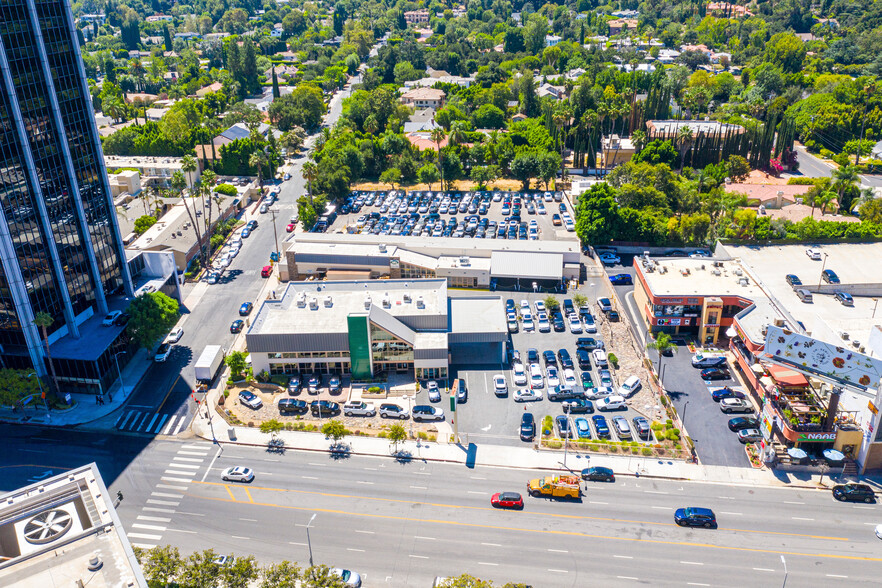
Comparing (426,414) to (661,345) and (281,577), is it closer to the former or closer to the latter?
(281,577)

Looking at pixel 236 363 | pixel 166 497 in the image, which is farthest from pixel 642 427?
pixel 166 497

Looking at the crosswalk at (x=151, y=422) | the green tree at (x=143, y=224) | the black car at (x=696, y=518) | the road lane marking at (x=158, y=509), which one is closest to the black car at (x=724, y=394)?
the black car at (x=696, y=518)

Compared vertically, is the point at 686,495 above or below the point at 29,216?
below

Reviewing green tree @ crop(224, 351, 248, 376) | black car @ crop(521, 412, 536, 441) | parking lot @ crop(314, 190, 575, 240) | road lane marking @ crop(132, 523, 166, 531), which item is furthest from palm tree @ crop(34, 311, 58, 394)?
parking lot @ crop(314, 190, 575, 240)

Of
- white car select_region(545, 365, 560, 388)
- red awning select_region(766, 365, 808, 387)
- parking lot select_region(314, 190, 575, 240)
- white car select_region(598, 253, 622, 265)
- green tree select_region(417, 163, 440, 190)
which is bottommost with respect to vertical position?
white car select_region(545, 365, 560, 388)

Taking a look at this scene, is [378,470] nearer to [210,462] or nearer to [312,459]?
[312,459]

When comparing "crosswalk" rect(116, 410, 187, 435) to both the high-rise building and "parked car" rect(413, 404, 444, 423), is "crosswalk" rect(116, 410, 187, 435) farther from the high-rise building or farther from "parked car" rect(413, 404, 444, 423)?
"parked car" rect(413, 404, 444, 423)

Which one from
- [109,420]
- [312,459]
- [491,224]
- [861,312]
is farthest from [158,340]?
[861,312]
